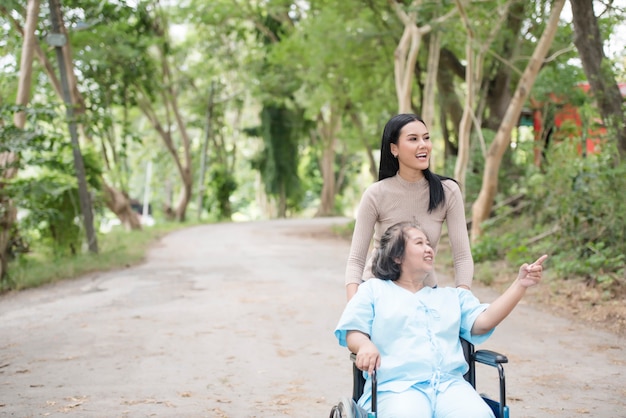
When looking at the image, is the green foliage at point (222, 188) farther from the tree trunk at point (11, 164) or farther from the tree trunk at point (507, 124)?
the tree trunk at point (11, 164)

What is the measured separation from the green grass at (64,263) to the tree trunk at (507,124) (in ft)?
21.1

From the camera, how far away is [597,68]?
1055 centimetres

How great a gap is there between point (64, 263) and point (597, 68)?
915cm

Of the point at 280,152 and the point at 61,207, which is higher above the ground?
the point at 280,152

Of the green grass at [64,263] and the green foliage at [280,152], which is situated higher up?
the green foliage at [280,152]

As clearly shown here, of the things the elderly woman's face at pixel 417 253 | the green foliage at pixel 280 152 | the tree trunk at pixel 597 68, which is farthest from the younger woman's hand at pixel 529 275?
the green foliage at pixel 280 152

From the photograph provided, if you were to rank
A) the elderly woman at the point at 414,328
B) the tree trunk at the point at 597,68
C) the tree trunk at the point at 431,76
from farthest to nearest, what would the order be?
the tree trunk at the point at 431,76
the tree trunk at the point at 597,68
the elderly woman at the point at 414,328

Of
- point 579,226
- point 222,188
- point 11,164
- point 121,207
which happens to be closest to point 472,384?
point 579,226

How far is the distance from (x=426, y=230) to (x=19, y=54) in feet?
47.3

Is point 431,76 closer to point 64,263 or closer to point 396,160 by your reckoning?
point 64,263

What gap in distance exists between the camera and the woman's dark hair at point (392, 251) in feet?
12.1

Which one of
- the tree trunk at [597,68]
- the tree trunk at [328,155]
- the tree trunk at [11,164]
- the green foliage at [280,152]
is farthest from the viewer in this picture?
the green foliage at [280,152]

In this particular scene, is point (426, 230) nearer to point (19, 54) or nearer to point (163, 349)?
point (163, 349)

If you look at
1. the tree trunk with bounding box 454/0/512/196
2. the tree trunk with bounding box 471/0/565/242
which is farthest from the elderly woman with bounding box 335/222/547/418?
the tree trunk with bounding box 454/0/512/196
